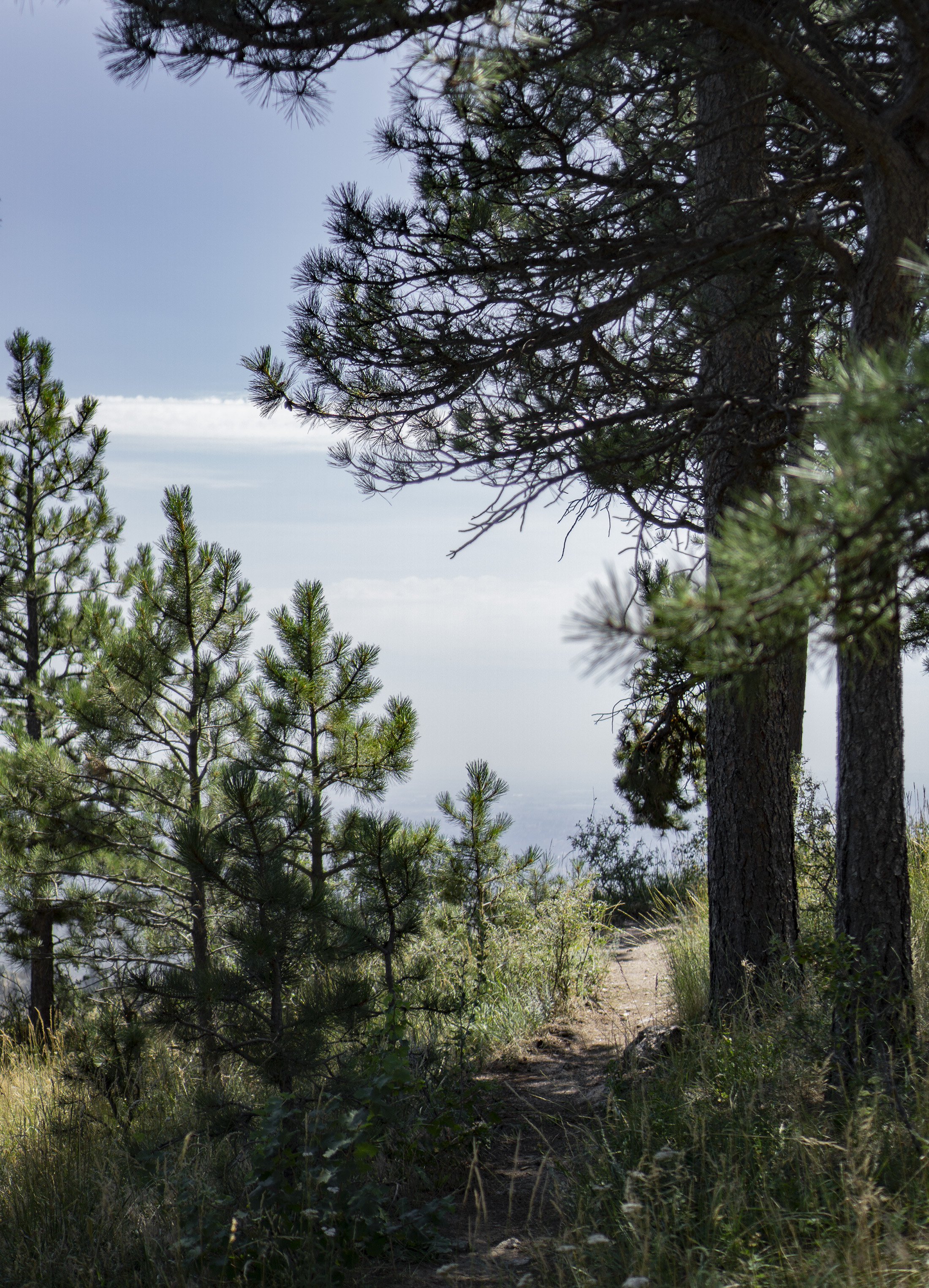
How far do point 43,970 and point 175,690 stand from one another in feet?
17.9

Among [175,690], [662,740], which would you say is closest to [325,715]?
[175,690]

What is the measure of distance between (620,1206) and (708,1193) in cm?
29

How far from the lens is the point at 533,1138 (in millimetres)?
4121

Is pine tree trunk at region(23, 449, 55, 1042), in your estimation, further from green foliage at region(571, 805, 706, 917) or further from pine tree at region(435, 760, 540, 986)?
green foliage at region(571, 805, 706, 917)

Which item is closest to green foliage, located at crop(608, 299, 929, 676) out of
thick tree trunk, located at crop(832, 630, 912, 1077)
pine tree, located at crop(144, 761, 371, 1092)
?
thick tree trunk, located at crop(832, 630, 912, 1077)

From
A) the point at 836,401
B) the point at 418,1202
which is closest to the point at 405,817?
the point at 418,1202

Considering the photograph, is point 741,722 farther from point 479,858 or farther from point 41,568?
point 41,568

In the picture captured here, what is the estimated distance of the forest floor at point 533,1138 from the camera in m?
2.86

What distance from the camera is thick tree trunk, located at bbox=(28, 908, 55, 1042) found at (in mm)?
9094

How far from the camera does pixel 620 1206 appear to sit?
2.76 m

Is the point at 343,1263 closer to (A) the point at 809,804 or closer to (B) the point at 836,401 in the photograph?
(B) the point at 836,401

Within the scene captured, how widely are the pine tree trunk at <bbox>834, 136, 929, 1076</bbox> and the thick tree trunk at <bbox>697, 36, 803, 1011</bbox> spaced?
91 centimetres

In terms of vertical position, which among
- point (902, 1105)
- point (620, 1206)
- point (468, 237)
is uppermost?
point (468, 237)

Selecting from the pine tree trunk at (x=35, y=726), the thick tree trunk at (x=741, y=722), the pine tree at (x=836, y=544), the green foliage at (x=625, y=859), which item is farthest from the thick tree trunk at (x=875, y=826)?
the pine tree trunk at (x=35, y=726)
